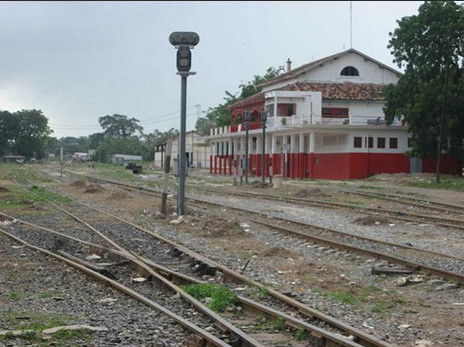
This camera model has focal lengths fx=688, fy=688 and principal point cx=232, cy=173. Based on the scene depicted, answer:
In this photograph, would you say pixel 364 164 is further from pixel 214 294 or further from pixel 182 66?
pixel 214 294

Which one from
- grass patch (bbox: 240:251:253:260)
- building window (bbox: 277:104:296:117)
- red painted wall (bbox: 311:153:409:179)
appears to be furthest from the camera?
building window (bbox: 277:104:296:117)

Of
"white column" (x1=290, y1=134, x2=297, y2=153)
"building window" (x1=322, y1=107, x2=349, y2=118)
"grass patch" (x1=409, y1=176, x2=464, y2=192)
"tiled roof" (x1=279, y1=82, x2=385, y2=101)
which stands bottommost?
"grass patch" (x1=409, y1=176, x2=464, y2=192)

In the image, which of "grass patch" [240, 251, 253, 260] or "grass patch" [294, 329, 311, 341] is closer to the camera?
"grass patch" [294, 329, 311, 341]

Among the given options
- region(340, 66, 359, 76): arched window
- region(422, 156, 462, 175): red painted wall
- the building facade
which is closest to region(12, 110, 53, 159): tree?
the building facade

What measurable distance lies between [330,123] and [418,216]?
30532 millimetres

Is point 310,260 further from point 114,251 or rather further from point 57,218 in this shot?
point 57,218

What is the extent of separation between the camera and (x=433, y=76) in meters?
43.5

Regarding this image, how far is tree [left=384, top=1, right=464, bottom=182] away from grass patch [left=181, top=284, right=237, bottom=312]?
3242cm

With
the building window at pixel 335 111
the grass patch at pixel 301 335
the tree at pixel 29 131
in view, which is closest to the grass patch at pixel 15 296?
the grass patch at pixel 301 335

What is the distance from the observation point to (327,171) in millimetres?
53625

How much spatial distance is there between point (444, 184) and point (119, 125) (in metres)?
147

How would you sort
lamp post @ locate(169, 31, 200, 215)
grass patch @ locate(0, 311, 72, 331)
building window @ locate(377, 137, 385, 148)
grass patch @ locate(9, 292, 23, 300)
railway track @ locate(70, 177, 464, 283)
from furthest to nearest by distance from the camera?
building window @ locate(377, 137, 385, 148), lamp post @ locate(169, 31, 200, 215), railway track @ locate(70, 177, 464, 283), grass patch @ locate(9, 292, 23, 300), grass patch @ locate(0, 311, 72, 331)

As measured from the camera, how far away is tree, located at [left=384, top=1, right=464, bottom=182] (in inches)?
1615

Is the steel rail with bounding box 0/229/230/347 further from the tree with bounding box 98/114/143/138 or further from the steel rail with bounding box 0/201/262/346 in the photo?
the tree with bounding box 98/114/143/138
